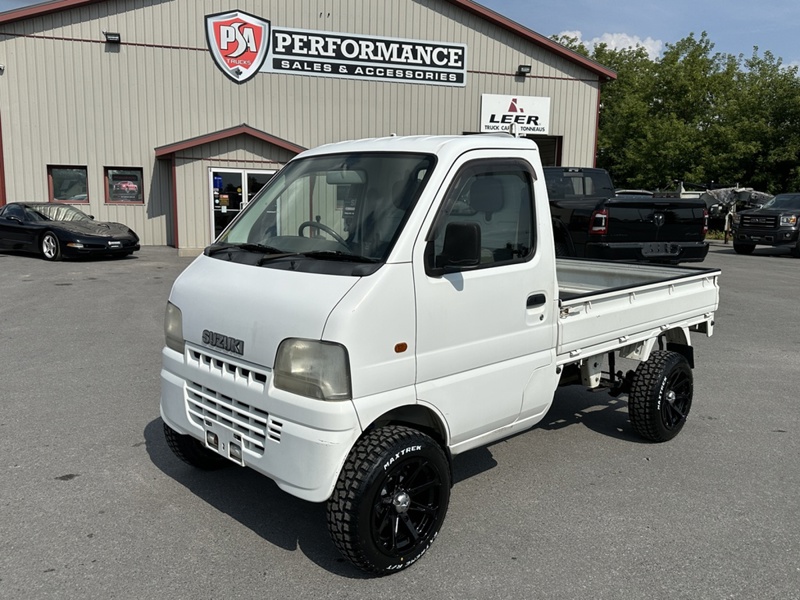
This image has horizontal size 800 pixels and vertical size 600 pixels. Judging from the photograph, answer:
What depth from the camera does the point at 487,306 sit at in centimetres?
374

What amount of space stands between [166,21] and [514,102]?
11199 millimetres

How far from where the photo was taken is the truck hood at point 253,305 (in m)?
3.18

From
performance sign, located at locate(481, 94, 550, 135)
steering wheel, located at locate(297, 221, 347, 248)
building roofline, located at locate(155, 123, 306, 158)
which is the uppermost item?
performance sign, located at locate(481, 94, 550, 135)

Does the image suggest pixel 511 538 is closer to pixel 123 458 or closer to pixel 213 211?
pixel 123 458

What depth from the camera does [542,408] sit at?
4207 millimetres

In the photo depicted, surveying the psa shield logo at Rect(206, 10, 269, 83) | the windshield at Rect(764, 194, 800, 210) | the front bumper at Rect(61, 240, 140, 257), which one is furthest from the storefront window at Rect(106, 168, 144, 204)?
the windshield at Rect(764, 194, 800, 210)

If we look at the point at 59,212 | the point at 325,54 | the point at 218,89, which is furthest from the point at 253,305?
the point at 325,54

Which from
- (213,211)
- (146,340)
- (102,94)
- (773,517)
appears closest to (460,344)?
(773,517)

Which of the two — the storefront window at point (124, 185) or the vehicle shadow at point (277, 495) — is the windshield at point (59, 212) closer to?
the storefront window at point (124, 185)

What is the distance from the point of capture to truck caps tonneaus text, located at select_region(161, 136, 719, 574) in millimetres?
3182

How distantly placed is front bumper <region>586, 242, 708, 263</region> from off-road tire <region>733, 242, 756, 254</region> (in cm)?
1324

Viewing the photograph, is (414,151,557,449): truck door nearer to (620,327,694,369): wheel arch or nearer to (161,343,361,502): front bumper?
(161,343,361,502): front bumper

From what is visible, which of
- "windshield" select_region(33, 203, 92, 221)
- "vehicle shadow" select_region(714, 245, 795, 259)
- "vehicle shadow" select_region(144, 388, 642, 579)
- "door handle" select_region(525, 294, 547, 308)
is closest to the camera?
"vehicle shadow" select_region(144, 388, 642, 579)


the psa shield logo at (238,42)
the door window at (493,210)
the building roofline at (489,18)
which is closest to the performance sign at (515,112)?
the building roofline at (489,18)
